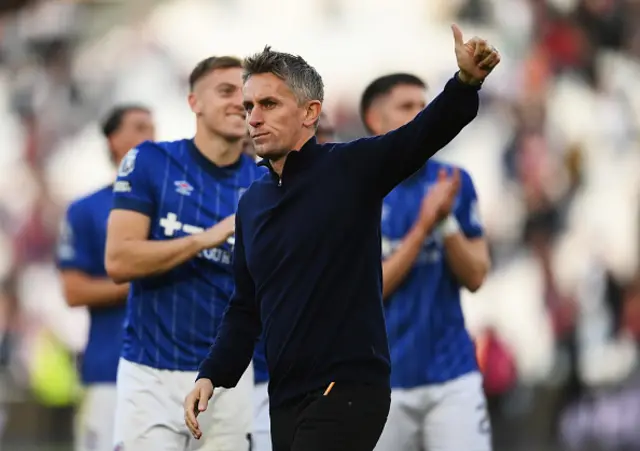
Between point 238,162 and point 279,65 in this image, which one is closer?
point 279,65

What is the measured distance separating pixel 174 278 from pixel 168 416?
1.96ft

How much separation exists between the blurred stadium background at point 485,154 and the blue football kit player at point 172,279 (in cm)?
870

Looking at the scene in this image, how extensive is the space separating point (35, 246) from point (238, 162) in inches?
421

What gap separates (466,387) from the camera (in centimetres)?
718

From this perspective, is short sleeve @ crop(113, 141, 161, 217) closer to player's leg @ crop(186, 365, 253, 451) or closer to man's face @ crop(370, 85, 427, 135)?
player's leg @ crop(186, 365, 253, 451)

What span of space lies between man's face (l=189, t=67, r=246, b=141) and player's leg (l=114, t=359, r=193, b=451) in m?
1.13

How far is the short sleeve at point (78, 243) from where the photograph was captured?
27.2ft

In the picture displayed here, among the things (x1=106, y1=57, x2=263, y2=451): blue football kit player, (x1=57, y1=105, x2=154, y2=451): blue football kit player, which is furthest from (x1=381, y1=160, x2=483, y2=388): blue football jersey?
(x1=57, y1=105, x2=154, y2=451): blue football kit player

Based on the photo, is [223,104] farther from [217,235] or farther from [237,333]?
[237,333]

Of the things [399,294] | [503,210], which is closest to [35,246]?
[503,210]

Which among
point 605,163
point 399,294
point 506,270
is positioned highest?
point 605,163

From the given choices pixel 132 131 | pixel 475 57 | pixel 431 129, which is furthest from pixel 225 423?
pixel 132 131

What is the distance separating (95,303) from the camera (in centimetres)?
805

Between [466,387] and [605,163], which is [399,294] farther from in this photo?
[605,163]
